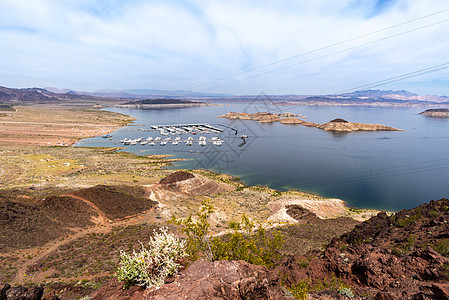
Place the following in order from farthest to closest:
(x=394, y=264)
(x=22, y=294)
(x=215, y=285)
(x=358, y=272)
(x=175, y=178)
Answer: (x=175, y=178)
(x=358, y=272)
(x=394, y=264)
(x=22, y=294)
(x=215, y=285)

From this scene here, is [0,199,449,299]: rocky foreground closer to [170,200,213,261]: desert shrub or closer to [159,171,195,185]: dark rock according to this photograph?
[170,200,213,261]: desert shrub

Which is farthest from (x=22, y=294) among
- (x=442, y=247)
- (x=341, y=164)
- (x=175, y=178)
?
(x=341, y=164)

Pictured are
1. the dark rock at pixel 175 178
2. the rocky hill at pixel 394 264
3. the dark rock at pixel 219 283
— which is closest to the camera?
the dark rock at pixel 219 283

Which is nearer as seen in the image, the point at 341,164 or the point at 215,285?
the point at 215,285

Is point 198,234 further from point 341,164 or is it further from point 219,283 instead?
point 341,164

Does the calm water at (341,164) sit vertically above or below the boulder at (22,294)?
below

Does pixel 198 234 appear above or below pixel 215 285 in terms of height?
below

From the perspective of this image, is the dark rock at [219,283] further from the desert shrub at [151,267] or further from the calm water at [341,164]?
the calm water at [341,164]

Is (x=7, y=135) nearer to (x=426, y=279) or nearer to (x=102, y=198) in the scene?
(x=102, y=198)

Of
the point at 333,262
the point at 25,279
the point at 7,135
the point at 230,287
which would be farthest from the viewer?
the point at 7,135

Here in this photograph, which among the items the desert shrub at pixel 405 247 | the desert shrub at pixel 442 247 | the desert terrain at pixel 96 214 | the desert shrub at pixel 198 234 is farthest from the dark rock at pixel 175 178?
the desert shrub at pixel 442 247

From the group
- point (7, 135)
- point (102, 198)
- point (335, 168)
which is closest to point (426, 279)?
point (102, 198)
